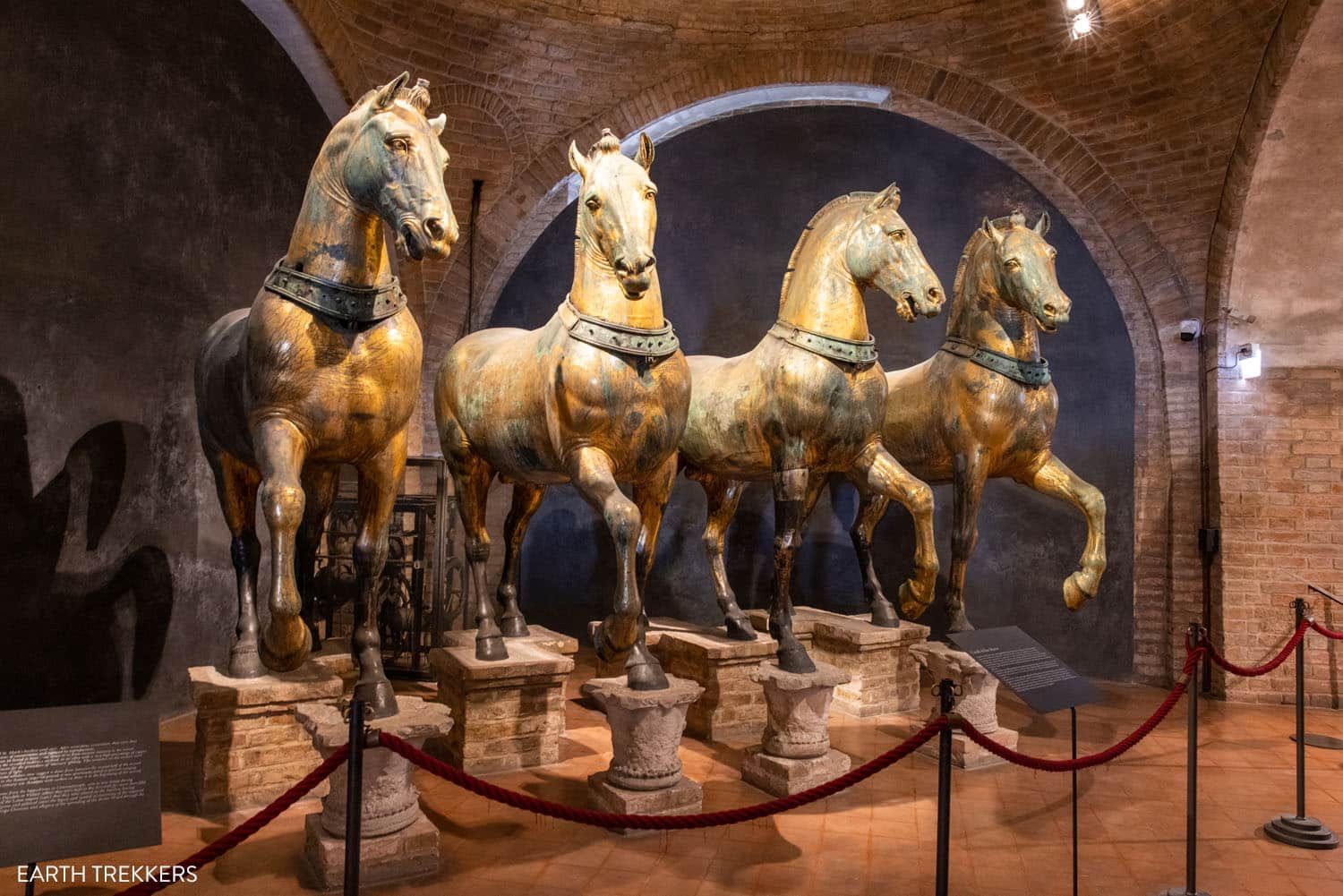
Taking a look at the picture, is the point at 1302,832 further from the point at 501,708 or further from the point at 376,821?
the point at 376,821

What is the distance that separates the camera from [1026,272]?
5230 mm

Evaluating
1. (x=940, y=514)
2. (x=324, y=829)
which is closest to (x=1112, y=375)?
(x=940, y=514)

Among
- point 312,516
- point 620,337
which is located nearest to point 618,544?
point 620,337

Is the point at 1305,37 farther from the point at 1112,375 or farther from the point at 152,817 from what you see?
the point at 152,817

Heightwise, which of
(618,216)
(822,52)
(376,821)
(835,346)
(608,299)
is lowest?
(376,821)

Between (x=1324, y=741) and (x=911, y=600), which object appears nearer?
(x=911, y=600)

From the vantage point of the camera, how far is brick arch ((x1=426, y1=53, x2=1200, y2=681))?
7.22 metres

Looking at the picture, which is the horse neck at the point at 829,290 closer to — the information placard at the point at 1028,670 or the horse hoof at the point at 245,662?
the information placard at the point at 1028,670

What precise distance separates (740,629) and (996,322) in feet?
7.74

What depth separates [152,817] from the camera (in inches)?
87.7

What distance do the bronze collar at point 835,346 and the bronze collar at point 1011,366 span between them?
1.03m

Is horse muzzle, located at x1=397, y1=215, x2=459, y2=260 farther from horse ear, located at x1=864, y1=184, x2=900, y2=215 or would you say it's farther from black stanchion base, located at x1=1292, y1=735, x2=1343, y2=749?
black stanchion base, located at x1=1292, y1=735, x2=1343, y2=749

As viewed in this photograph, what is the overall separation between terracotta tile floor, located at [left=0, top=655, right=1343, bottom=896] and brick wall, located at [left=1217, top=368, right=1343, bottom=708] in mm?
1608

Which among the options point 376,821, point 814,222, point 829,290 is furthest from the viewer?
point 814,222
